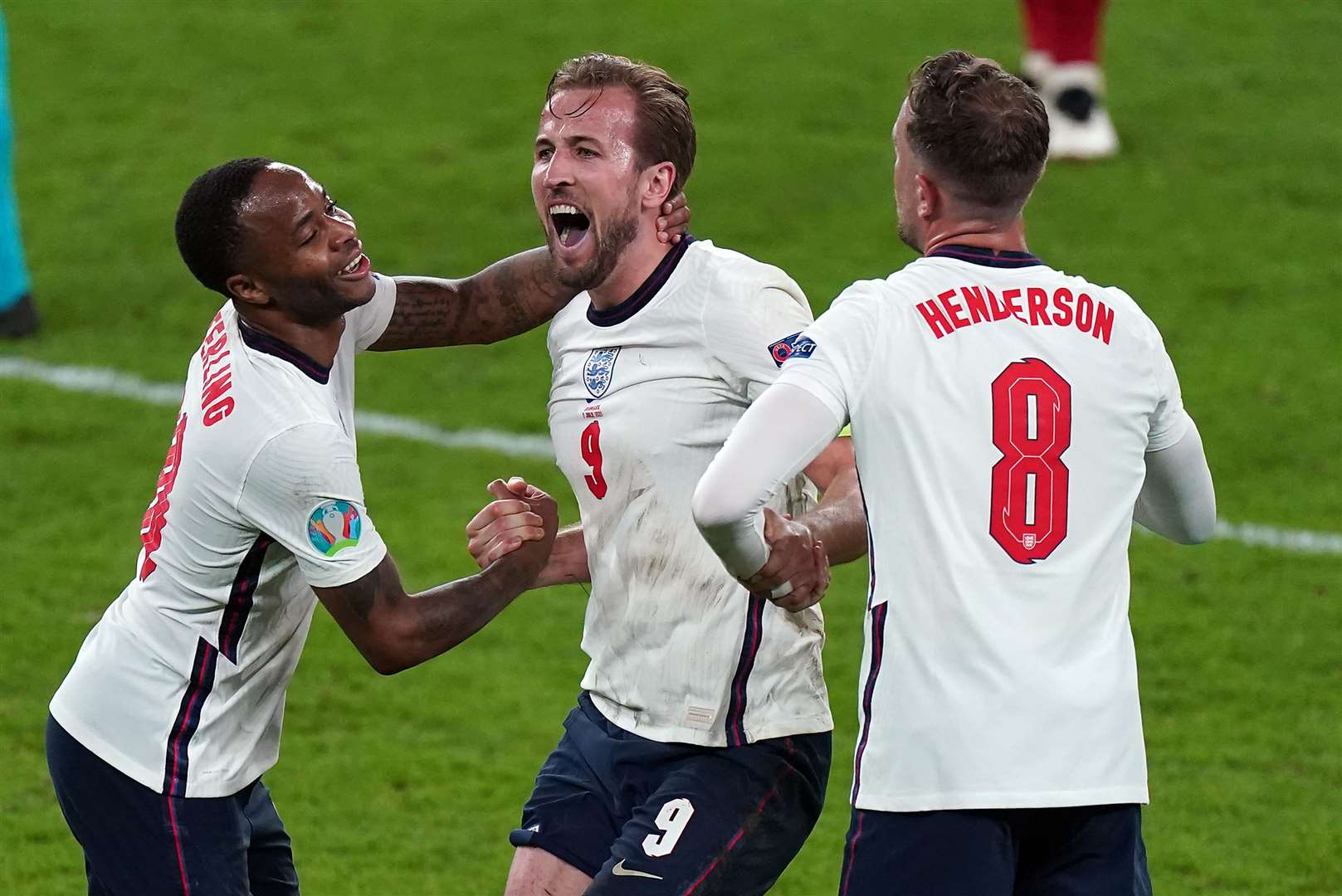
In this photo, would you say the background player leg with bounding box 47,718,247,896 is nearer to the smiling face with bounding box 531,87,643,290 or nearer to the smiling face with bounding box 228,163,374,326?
the smiling face with bounding box 228,163,374,326

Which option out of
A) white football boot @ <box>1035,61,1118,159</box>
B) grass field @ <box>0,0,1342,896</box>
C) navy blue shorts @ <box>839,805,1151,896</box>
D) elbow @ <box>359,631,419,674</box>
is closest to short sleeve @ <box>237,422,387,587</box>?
elbow @ <box>359,631,419,674</box>

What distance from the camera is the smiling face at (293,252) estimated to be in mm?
4082

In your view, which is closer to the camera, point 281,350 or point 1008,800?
point 1008,800

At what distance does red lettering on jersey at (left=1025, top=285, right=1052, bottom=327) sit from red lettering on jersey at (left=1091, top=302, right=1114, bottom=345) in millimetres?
88

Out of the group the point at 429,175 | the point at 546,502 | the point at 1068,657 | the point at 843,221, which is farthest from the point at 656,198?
the point at 429,175

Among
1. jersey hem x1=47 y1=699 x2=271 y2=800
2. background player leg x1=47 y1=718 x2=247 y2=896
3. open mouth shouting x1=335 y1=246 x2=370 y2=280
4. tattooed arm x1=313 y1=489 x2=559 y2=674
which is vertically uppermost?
open mouth shouting x1=335 y1=246 x2=370 y2=280

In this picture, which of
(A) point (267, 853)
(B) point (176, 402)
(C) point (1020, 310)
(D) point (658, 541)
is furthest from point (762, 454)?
(B) point (176, 402)

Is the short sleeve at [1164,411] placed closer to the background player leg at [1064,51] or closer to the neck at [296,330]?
the neck at [296,330]

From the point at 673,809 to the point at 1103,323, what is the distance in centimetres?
127

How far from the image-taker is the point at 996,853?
3379 millimetres

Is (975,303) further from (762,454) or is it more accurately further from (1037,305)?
(762,454)

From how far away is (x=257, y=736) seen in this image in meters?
4.19

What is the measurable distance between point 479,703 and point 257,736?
111 inches

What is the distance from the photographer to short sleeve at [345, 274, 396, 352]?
14.8 feet
